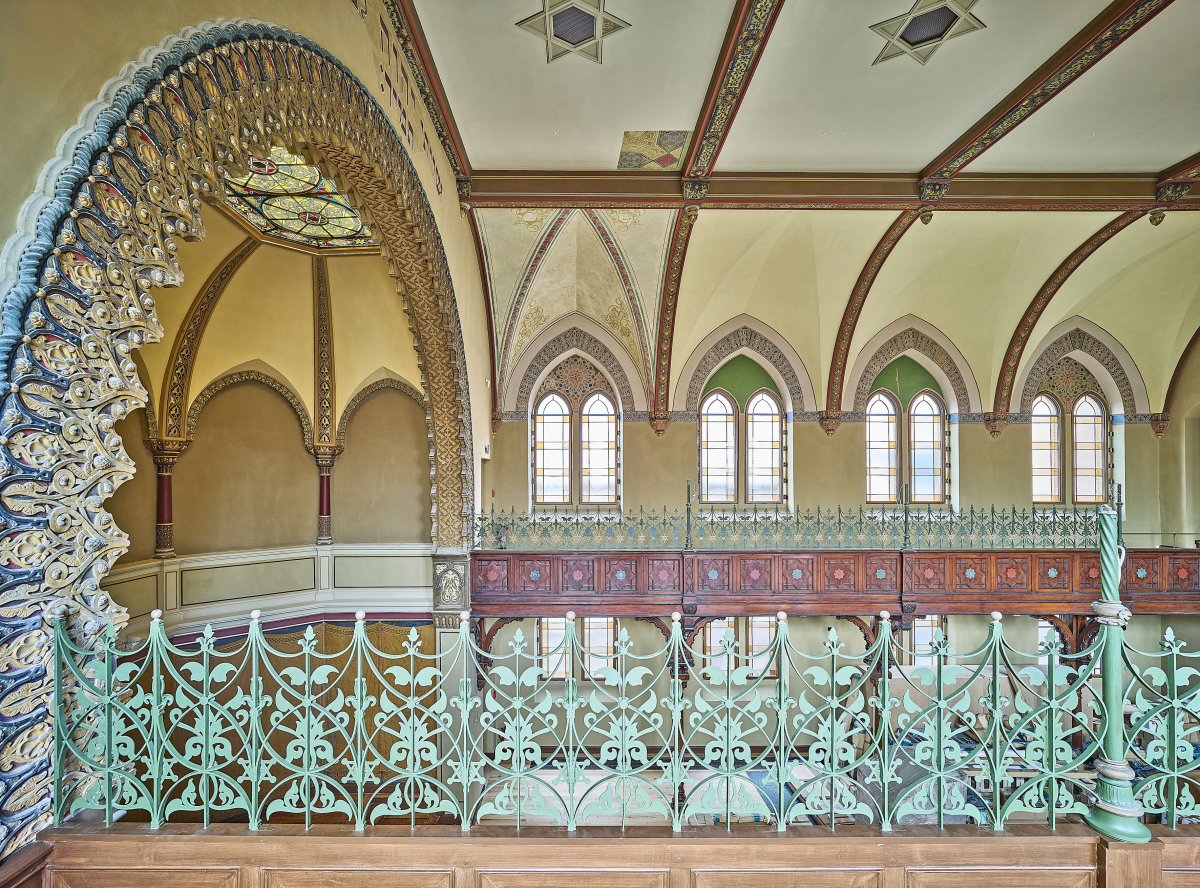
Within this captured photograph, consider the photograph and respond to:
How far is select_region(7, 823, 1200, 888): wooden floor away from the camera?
2.31 m

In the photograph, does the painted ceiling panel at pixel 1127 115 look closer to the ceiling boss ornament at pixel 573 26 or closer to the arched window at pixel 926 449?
the ceiling boss ornament at pixel 573 26

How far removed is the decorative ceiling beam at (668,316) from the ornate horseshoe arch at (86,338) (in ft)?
18.2

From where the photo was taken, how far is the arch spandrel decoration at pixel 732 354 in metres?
9.69

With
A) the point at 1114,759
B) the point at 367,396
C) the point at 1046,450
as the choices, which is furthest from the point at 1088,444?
the point at 367,396

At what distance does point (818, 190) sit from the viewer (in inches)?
276

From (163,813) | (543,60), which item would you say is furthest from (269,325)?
(163,813)

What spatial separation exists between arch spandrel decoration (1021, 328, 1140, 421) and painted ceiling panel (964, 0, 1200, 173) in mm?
3569

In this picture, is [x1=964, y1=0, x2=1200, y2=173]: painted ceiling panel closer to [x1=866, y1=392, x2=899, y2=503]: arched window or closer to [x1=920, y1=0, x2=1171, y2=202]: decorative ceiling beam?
[x1=920, y1=0, x2=1171, y2=202]: decorative ceiling beam

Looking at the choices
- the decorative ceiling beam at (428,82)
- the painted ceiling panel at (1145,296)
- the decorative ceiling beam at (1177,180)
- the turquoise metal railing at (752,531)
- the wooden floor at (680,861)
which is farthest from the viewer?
the painted ceiling panel at (1145,296)

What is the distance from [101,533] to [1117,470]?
12761 millimetres

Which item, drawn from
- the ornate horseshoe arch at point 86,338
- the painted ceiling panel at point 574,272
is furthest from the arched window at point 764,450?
the ornate horseshoe arch at point 86,338

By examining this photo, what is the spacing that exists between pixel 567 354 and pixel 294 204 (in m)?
4.21

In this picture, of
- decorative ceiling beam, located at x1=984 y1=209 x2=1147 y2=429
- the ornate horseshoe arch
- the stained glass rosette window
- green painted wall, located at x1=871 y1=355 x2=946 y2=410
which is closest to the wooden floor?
the ornate horseshoe arch

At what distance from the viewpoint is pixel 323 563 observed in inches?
336
